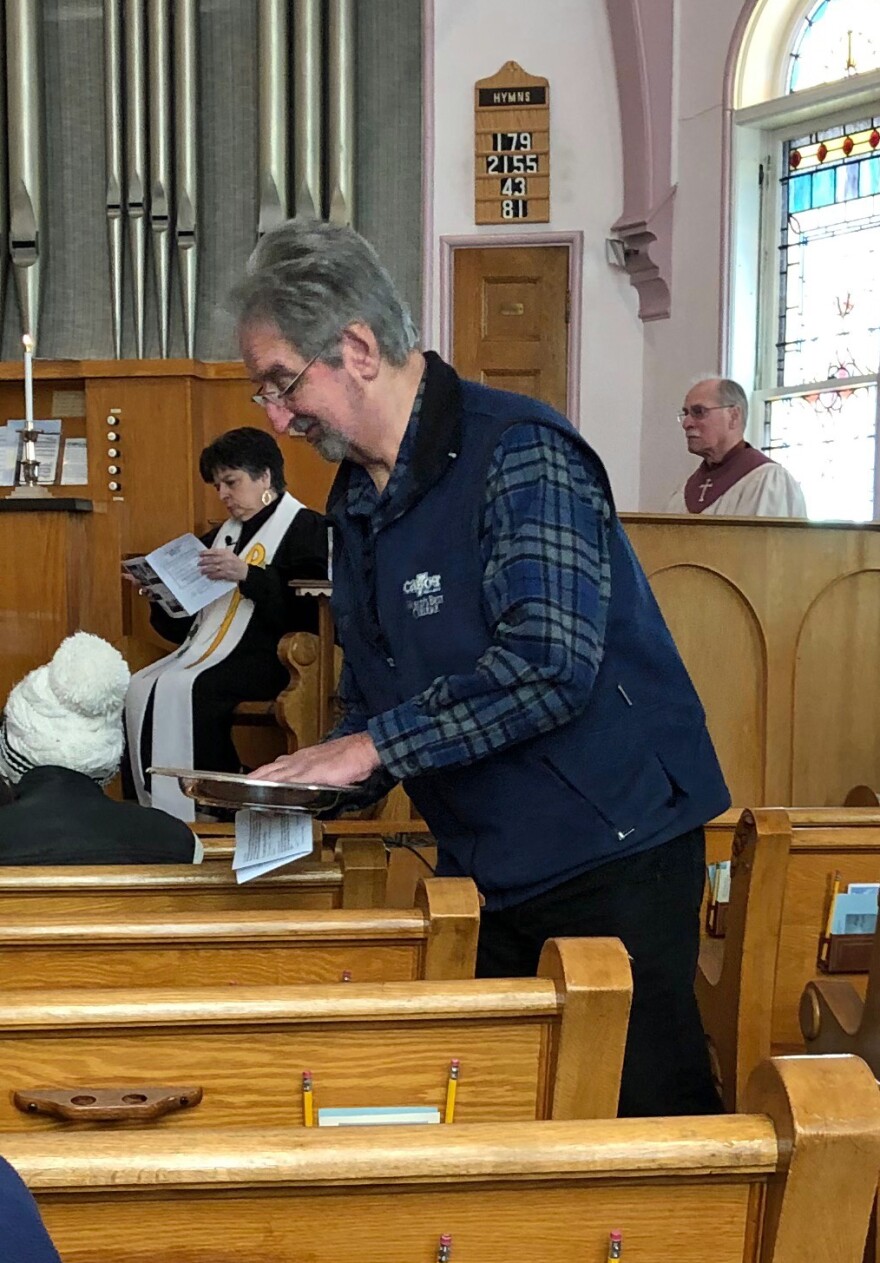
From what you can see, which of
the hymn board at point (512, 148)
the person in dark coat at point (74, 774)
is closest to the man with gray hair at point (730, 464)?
the hymn board at point (512, 148)

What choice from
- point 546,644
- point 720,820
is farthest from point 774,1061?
point 720,820

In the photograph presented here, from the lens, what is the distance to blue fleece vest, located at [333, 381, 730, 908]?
1843mm

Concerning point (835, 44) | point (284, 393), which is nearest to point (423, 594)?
point (284, 393)

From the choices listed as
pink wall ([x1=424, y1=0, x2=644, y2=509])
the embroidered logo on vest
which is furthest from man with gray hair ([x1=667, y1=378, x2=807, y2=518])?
the embroidered logo on vest

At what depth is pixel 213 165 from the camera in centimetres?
723

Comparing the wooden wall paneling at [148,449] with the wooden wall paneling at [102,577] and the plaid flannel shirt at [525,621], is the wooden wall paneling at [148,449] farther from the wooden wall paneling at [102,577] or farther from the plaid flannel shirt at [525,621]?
the plaid flannel shirt at [525,621]

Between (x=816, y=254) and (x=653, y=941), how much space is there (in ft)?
17.3

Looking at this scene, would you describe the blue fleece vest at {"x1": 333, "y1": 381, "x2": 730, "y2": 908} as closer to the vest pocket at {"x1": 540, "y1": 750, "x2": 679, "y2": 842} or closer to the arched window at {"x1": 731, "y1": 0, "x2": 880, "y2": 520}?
the vest pocket at {"x1": 540, "y1": 750, "x2": 679, "y2": 842}

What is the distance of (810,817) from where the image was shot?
2.43m

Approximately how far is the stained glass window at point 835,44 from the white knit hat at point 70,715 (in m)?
4.95

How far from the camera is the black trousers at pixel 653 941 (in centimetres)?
186

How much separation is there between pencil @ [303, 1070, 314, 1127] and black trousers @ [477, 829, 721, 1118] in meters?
0.59

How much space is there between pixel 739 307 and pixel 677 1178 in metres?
6.01

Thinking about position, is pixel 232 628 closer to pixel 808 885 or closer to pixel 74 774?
pixel 74 774
